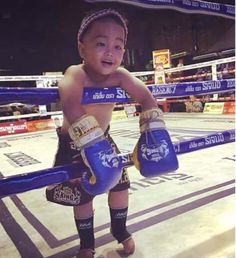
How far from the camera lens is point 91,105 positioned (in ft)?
3.23

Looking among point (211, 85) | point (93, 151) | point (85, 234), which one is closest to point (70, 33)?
point (211, 85)

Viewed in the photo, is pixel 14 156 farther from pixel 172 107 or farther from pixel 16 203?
pixel 172 107

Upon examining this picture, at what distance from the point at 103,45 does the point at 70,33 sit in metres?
11.8

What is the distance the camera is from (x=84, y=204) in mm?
976

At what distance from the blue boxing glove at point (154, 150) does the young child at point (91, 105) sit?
0.24 ft

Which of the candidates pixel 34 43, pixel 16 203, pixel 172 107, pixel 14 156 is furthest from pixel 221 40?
pixel 16 203

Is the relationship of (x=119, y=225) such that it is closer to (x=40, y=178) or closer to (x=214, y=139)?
(x=40, y=178)

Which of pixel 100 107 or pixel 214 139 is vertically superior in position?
pixel 100 107

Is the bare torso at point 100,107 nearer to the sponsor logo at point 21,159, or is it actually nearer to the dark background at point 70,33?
the sponsor logo at point 21,159

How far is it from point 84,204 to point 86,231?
82mm

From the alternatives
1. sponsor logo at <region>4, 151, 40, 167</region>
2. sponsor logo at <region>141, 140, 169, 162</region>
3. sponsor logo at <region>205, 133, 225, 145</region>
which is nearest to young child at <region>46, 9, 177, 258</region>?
sponsor logo at <region>141, 140, 169, 162</region>

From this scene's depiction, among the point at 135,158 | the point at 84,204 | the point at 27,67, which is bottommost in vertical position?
the point at 84,204

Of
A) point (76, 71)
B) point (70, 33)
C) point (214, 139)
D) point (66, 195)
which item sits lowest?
point (66, 195)

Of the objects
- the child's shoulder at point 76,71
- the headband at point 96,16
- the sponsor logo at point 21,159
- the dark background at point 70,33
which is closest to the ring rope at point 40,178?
the child's shoulder at point 76,71
